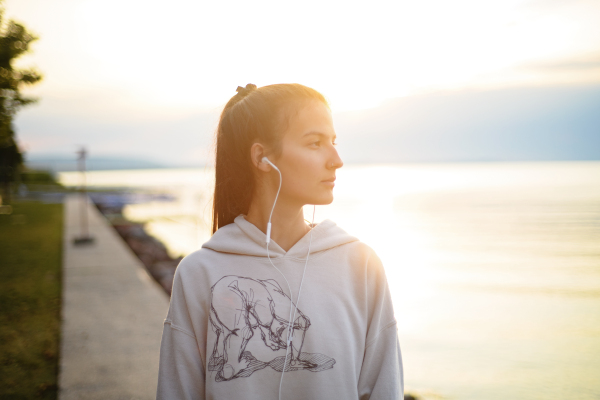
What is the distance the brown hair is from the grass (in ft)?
9.37

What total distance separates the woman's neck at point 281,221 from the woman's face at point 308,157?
119 mm

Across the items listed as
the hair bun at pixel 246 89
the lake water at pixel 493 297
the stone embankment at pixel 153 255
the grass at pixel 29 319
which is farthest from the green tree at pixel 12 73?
the hair bun at pixel 246 89

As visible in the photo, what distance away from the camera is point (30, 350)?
418cm

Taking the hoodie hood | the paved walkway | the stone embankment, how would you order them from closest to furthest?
the hoodie hood, the paved walkway, the stone embankment

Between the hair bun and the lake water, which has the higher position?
the hair bun

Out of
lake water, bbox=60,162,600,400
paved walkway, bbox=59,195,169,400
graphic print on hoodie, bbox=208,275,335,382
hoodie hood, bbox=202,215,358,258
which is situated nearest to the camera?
graphic print on hoodie, bbox=208,275,335,382

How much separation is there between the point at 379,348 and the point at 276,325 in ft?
1.26

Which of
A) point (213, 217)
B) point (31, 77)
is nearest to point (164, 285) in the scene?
point (31, 77)

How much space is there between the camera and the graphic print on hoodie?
4.54 ft

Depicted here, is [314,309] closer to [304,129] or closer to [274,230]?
[274,230]

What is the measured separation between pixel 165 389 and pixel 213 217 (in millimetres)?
660

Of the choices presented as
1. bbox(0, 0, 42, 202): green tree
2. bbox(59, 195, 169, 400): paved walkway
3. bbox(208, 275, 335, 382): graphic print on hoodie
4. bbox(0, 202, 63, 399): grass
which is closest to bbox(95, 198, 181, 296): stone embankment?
bbox(59, 195, 169, 400): paved walkway

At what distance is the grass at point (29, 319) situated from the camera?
3.56m

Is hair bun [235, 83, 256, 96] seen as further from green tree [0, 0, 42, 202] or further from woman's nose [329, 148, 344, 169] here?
green tree [0, 0, 42, 202]
